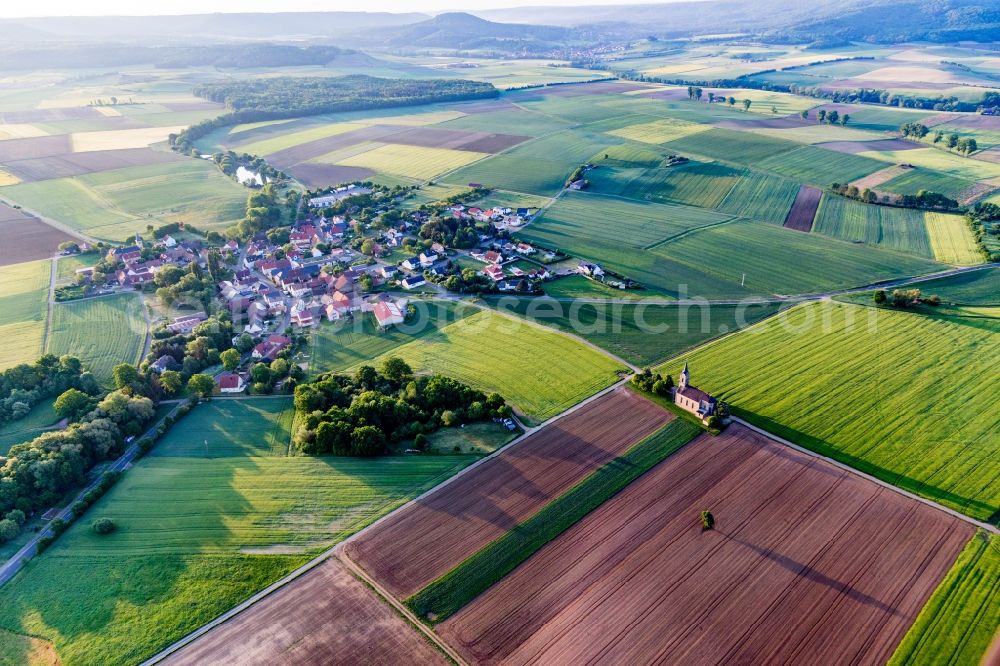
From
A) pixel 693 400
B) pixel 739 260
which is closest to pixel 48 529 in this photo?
pixel 693 400

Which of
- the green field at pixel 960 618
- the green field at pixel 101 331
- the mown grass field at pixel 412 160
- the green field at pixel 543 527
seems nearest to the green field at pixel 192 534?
the green field at pixel 543 527

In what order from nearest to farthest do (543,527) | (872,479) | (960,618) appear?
(960,618)
(543,527)
(872,479)

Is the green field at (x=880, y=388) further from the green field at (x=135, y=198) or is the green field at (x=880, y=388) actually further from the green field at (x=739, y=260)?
the green field at (x=135, y=198)

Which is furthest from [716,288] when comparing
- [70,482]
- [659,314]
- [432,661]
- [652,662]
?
[70,482]

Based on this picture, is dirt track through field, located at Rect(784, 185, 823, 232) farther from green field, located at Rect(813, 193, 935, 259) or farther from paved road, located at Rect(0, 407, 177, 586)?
paved road, located at Rect(0, 407, 177, 586)

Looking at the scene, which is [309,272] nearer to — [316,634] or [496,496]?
[496,496]

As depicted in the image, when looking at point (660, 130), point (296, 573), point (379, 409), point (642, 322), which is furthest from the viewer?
point (660, 130)

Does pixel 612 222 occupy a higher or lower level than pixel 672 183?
lower
